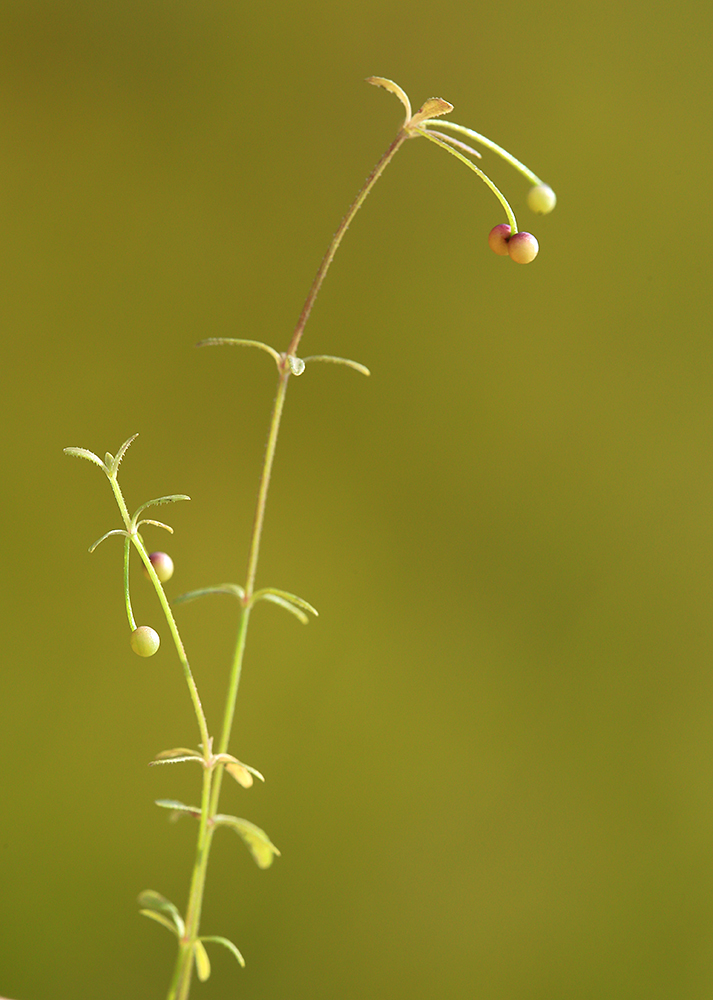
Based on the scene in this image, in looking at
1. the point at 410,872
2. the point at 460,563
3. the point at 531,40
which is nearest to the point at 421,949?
the point at 410,872

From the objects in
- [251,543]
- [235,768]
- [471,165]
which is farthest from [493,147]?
[235,768]

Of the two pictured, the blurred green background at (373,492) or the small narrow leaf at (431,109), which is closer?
the small narrow leaf at (431,109)

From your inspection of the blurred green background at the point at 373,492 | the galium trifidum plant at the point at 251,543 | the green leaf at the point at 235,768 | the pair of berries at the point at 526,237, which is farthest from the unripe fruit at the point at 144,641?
the blurred green background at the point at 373,492

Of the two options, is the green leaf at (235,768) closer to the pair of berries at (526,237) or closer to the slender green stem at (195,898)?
the slender green stem at (195,898)

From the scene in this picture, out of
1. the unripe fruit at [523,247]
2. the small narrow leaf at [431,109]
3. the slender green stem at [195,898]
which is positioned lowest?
the slender green stem at [195,898]

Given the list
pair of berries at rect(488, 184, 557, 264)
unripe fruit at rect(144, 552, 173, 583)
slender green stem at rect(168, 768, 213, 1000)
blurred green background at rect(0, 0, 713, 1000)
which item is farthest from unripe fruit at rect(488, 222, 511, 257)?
blurred green background at rect(0, 0, 713, 1000)

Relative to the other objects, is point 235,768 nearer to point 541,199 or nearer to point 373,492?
point 541,199

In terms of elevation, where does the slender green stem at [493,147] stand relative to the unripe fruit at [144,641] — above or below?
above
